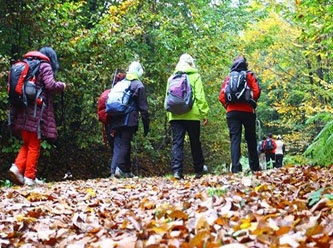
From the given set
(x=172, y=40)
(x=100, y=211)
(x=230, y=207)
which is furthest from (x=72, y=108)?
(x=230, y=207)

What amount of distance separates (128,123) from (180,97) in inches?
56.3

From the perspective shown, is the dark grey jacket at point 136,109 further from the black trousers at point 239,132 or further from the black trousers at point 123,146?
the black trousers at point 239,132

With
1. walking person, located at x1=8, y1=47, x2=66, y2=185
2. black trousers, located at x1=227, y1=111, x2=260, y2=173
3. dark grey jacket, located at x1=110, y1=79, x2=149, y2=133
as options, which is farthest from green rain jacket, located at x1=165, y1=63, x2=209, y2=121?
walking person, located at x1=8, y1=47, x2=66, y2=185

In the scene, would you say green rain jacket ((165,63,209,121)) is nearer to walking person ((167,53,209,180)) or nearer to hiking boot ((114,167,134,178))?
walking person ((167,53,209,180))

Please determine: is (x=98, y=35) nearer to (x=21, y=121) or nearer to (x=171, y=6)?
(x=21, y=121)

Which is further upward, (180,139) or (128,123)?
(128,123)

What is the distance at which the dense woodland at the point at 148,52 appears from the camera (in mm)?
8109

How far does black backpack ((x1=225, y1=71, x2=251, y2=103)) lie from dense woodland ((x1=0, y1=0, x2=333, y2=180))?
0.98 m

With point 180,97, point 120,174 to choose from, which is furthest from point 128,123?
point 180,97

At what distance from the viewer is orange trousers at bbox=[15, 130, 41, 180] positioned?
22.8 feet

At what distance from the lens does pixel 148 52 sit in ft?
50.0

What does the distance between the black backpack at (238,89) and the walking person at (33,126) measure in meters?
2.57

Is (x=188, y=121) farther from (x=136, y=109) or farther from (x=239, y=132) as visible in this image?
(x=136, y=109)

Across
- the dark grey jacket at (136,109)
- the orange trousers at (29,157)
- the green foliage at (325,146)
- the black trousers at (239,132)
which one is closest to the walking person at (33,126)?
the orange trousers at (29,157)
